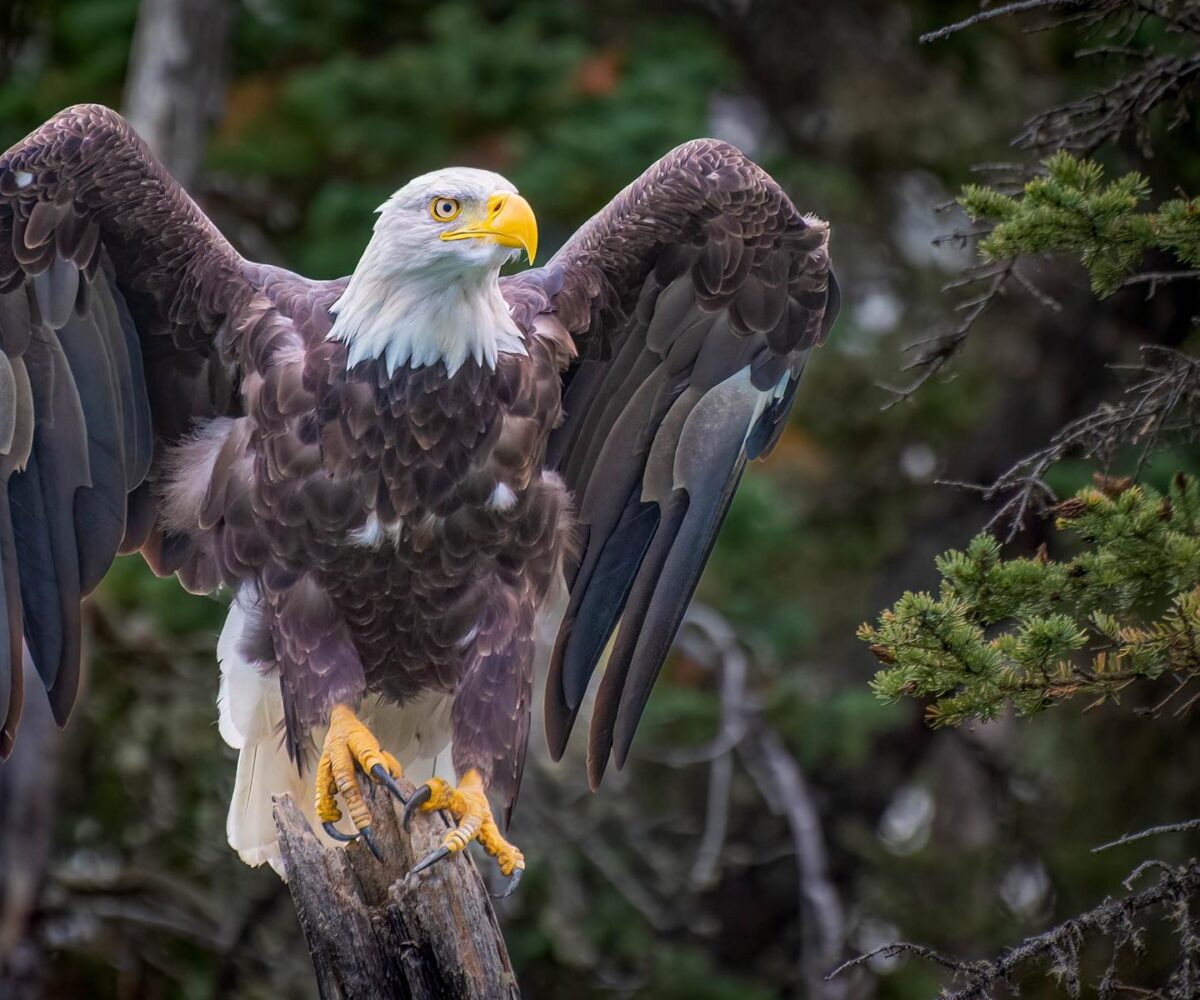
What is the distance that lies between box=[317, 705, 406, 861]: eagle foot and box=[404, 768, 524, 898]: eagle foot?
96 mm

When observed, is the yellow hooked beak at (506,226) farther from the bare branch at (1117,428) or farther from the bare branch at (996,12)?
the bare branch at (1117,428)

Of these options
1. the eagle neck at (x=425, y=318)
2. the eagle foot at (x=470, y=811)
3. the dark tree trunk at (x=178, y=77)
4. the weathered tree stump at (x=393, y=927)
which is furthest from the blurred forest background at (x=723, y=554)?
the weathered tree stump at (x=393, y=927)

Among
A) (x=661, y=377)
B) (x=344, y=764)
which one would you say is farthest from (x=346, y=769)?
(x=661, y=377)

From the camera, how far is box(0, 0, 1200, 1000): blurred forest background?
7043mm

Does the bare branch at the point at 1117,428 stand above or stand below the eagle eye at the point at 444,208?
below

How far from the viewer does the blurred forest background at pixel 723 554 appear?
277 inches

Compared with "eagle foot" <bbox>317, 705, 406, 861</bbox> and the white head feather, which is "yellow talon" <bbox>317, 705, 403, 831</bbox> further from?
the white head feather

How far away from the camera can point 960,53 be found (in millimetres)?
8695

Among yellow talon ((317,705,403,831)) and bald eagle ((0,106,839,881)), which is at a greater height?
bald eagle ((0,106,839,881))

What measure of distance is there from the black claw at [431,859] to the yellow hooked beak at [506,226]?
1.49 m

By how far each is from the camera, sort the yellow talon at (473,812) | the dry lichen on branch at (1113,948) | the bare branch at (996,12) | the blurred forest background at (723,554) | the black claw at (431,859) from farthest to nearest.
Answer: the blurred forest background at (723,554) → the yellow talon at (473,812) → the black claw at (431,859) → the bare branch at (996,12) → the dry lichen on branch at (1113,948)

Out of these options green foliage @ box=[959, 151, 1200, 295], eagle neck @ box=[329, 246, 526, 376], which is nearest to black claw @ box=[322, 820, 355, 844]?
eagle neck @ box=[329, 246, 526, 376]

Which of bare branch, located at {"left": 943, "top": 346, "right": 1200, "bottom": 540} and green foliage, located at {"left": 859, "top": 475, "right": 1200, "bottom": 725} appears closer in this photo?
green foliage, located at {"left": 859, "top": 475, "right": 1200, "bottom": 725}

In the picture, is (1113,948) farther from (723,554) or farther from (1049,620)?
(723,554)
